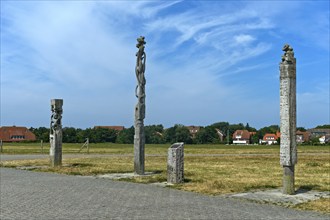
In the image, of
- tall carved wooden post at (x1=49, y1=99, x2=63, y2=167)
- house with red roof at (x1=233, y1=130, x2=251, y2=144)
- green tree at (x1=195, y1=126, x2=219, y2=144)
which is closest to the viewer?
tall carved wooden post at (x1=49, y1=99, x2=63, y2=167)

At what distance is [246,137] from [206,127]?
23.5 m

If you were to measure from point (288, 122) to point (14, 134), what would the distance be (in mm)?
89781

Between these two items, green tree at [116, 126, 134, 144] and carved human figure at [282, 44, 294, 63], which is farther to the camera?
green tree at [116, 126, 134, 144]

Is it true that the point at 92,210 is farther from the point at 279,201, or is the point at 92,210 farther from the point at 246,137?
the point at 246,137

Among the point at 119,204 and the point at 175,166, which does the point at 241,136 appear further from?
the point at 119,204

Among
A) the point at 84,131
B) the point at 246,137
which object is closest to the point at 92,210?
the point at 84,131

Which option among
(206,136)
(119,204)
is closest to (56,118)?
(119,204)

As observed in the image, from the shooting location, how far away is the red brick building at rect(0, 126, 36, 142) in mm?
90812

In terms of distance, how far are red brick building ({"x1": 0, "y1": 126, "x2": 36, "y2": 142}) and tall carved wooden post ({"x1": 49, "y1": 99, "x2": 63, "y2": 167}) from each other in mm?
73752

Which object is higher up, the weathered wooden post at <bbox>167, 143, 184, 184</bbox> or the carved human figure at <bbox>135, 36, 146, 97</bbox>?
the carved human figure at <bbox>135, 36, 146, 97</bbox>

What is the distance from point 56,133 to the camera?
19.6m

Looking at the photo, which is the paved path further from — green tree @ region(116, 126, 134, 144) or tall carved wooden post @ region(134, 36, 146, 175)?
green tree @ region(116, 126, 134, 144)

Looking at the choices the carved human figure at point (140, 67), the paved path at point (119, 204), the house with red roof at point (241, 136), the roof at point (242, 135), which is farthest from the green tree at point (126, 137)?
the paved path at point (119, 204)

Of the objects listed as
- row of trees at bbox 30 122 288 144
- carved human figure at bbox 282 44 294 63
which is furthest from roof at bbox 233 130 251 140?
carved human figure at bbox 282 44 294 63
